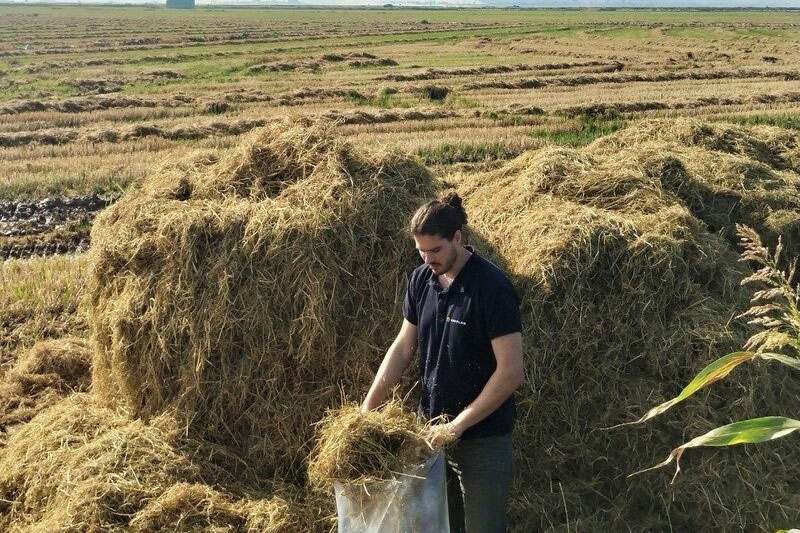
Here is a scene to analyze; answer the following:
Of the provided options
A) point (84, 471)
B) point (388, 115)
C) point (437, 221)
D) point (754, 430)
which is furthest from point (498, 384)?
point (388, 115)

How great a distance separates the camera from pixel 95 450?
485 cm

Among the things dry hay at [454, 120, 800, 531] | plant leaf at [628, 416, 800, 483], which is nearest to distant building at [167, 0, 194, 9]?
dry hay at [454, 120, 800, 531]

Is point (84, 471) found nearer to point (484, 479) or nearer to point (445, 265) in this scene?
point (484, 479)

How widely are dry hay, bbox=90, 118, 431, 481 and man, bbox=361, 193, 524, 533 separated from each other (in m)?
1.19

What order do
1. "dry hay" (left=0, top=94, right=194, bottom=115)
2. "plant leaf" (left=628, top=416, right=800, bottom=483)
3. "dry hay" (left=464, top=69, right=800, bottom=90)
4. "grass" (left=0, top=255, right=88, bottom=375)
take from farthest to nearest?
"dry hay" (left=464, top=69, right=800, bottom=90) < "dry hay" (left=0, top=94, right=194, bottom=115) < "grass" (left=0, top=255, right=88, bottom=375) < "plant leaf" (left=628, top=416, right=800, bottom=483)

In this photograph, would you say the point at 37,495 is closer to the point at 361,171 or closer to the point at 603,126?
the point at 361,171

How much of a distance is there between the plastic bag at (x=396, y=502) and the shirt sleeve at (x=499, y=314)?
25.6 inches

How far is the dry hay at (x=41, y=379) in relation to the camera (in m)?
5.97

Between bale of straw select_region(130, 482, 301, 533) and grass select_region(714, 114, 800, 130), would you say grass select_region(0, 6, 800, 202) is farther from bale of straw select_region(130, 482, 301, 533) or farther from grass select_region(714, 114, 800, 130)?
bale of straw select_region(130, 482, 301, 533)

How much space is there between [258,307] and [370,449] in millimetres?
1817

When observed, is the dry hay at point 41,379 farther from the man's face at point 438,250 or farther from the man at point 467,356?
the man's face at point 438,250

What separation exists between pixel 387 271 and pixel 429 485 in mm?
1941

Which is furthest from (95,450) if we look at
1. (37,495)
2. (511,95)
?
(511,95)

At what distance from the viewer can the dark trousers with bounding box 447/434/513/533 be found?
370 cm
